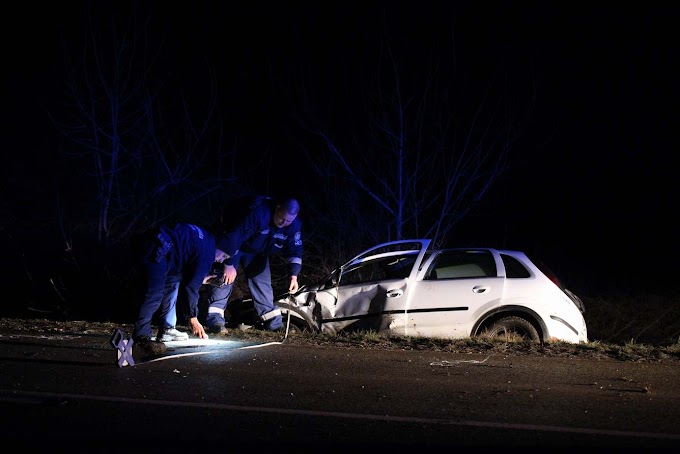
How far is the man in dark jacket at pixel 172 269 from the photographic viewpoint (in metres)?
8.55

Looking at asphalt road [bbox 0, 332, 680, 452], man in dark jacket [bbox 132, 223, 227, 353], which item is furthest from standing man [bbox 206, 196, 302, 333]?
asphalt road [bbox 0, 332, 680, 452]

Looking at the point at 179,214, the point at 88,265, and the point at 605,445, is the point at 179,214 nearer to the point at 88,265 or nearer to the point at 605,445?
the point at 88,265

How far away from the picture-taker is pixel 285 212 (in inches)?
400

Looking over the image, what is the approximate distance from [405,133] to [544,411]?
13244 millimetres

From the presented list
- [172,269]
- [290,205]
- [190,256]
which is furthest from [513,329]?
[172,269]

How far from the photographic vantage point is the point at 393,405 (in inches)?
248

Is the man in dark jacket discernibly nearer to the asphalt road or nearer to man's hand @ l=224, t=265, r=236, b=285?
the asphalt road

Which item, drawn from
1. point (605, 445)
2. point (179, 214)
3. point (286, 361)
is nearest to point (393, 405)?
point (605, 445)

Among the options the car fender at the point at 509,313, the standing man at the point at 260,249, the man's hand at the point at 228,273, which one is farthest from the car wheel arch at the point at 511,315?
the man's hand at the point at 228,273

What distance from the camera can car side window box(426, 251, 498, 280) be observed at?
1060cm

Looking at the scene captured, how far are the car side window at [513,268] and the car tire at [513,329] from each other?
0.49 metres

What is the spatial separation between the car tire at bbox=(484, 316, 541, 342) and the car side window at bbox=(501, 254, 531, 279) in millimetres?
494

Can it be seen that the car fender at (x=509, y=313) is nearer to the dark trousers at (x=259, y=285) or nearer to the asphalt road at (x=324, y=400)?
the asphalt road at (x=324, y=400)

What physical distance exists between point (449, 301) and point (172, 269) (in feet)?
10.8
